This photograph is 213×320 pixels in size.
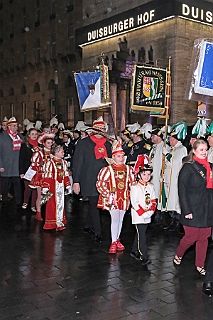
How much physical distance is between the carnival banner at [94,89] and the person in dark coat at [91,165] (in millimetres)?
1124

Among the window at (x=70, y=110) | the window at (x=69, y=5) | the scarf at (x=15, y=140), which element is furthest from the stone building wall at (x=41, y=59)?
the scarf at (x=15, y=140)

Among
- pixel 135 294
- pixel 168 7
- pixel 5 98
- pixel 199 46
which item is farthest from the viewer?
pixel 5 98

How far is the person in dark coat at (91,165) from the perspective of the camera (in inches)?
289

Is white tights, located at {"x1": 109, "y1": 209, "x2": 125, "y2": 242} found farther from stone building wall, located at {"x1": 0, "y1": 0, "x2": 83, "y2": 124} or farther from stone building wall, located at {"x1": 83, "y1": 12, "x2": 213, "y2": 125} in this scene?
stone building wall, located at {"x1": 0, "y1": 0, "x2": 83, "y2": 124}

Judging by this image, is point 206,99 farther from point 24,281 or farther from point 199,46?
point 24,281

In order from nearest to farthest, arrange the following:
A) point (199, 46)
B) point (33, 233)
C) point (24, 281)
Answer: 1. point (24, 281)
2. point (199, 46)
3. point (33, 233)

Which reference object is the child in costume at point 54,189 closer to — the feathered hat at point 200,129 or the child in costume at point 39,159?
the child in costume at point 39,159

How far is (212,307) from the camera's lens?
458 centimetres

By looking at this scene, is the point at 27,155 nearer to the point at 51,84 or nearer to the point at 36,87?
the point at 51,84

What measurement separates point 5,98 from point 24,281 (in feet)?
104

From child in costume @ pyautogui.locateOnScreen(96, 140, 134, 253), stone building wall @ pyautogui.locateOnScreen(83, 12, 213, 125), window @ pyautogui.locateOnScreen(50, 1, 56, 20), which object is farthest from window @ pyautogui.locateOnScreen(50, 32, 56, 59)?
child in costume @ pyautogui.locateOnScreen(96, 140, 134, 253)

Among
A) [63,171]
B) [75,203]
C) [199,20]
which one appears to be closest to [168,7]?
[199,20]

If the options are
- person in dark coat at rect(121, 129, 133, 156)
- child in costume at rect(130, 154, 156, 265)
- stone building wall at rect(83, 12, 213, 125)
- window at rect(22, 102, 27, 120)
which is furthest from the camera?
window at rect(22, 102, 27, 120)

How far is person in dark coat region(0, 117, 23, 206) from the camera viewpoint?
10.6 m
